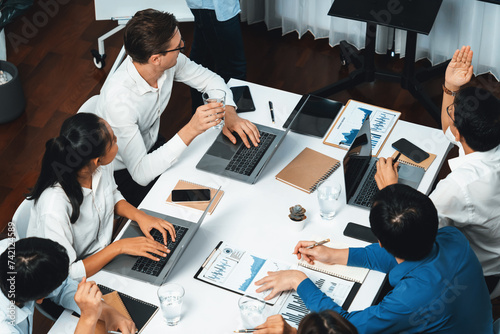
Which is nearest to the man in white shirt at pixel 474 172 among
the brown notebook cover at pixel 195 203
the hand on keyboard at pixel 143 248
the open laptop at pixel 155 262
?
the brown notebook cover at pixel 195 203

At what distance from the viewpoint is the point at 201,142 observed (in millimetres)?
2855

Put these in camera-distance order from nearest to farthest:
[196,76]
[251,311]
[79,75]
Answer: [251,311], [196,76], [79,75]

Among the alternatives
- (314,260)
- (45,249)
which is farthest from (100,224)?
(314,260)

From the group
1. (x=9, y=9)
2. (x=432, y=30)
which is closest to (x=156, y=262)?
(x=9, y=9)

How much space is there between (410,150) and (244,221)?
76cm

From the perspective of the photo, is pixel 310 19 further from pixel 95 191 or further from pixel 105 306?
pixel 105 306

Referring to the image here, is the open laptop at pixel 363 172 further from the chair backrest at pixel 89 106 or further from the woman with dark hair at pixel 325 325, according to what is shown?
the chair backrest at pixel 89 106

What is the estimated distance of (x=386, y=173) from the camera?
2.50 metres

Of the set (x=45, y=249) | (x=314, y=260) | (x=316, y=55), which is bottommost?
(x=316, y=55)

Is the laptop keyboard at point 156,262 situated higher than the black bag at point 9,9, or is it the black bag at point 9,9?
the black bag at point 9,9

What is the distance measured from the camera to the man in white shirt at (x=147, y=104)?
2699 millimetres

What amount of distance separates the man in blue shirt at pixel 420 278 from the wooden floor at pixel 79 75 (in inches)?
65.5

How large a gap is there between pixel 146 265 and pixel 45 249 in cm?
41

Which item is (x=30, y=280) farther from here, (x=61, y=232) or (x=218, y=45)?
(x=218, y=45)
